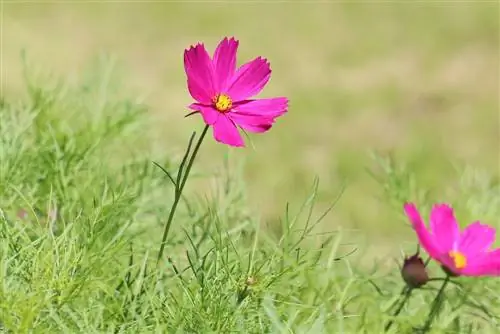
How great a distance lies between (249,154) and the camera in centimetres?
191

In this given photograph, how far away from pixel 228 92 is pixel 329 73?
6.20 feet

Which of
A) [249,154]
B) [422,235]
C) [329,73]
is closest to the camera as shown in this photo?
[422,235]

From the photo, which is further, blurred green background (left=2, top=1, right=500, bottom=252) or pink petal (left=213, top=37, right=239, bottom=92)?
blurred green background (left=2, top=1, right=500, bottom=252)

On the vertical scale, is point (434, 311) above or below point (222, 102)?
below

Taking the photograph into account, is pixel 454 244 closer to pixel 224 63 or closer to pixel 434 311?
pixel 434 311

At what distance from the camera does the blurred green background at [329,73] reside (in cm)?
203

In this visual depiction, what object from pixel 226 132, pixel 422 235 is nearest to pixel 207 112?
pixel 226 132

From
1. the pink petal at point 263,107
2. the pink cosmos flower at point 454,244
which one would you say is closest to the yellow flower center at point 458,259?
the pink cosmos flower at point 454,244

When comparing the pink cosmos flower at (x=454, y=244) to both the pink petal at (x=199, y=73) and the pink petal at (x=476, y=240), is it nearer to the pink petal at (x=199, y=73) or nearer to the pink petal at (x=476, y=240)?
the pink petal at (x=476, y=240)

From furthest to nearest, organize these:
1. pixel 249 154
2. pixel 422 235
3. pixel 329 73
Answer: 1. pixel 329 73
2. pixel 249 154
3. pixel 422 235

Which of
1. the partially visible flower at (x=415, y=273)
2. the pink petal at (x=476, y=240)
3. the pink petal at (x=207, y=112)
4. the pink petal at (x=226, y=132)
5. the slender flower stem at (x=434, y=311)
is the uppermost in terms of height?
the pink petal at (x=207, y=112)

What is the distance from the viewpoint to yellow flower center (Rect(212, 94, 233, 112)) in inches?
23.9

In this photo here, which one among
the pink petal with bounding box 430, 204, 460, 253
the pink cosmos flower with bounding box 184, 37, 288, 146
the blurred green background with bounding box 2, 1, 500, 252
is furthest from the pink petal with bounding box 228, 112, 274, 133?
the blurred green background with bounding box 2, 1, 500, 252

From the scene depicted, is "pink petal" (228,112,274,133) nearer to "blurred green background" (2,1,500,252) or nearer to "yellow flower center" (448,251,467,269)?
"yellow flower center" (448,251,467,269)
